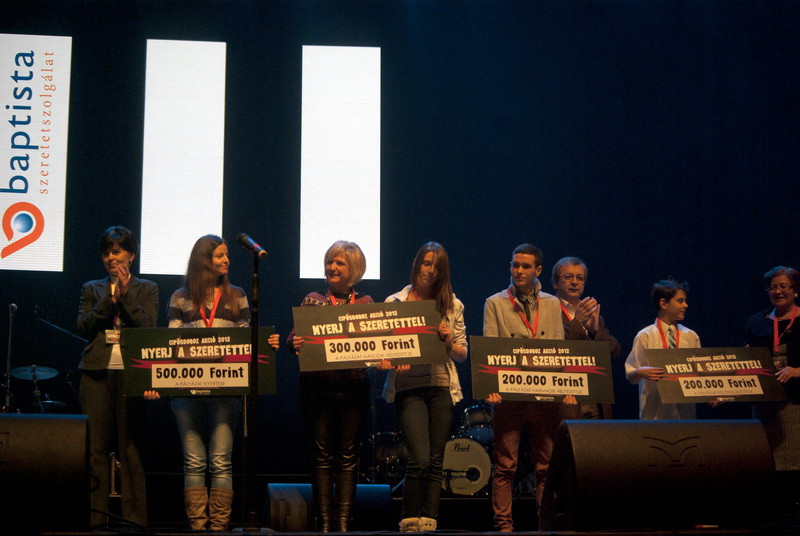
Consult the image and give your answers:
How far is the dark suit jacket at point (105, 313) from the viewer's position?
4.45m

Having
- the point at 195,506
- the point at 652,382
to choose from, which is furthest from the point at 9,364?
the point at 652,382

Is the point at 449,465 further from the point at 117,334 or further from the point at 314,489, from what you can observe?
the point at 117,334

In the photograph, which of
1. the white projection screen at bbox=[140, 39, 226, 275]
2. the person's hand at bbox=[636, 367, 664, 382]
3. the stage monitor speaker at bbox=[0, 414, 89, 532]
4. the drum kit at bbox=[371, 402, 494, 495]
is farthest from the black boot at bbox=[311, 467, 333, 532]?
the white projection screen at bbox=[140, 39, 226, 275]

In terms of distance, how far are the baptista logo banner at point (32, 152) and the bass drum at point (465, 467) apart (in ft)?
11.7

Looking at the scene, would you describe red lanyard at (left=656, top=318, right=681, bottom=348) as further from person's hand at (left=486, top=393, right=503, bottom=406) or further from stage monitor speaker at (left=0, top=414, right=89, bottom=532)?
stage monitor speaker at (left=0, top=414, right=89, bottom=532)

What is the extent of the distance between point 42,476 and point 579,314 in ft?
10.0

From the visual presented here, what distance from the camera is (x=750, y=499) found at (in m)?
3.33

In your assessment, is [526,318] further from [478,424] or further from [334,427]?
[478,424]

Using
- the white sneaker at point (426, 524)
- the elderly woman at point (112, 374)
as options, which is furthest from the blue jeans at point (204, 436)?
the white sneaker at point (426, 524)

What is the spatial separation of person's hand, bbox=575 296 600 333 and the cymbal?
4.16m

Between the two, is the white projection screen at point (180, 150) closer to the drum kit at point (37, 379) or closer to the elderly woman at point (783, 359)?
the drum kit at point (37, 379)

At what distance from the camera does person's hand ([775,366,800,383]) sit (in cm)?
500

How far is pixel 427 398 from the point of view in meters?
4.52

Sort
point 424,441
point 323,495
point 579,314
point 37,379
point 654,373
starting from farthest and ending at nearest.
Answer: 1. point 37,379
2. point 579,314
3. point 654,373
4. point 424,441
5. point 323,495
